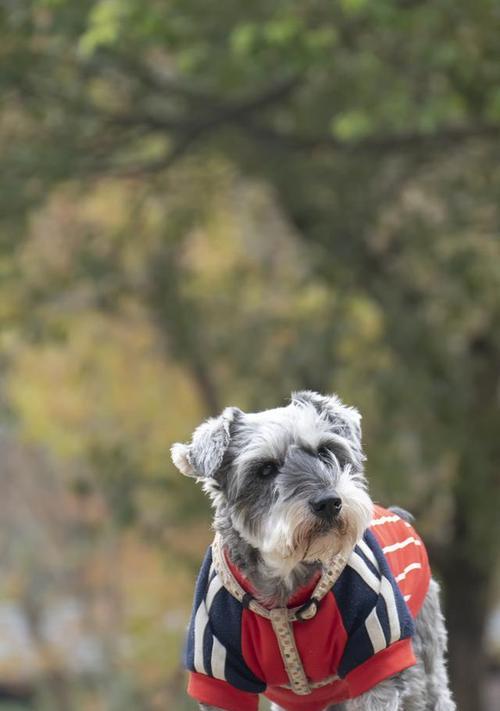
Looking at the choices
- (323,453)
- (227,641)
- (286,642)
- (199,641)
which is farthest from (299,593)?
(323,453)

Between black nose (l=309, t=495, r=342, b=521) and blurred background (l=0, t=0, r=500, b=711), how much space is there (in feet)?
22.4

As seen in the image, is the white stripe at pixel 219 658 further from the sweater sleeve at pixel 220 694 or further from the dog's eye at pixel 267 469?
the dog's eye at pixel 267 469

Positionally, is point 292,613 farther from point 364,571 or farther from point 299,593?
point 364,571

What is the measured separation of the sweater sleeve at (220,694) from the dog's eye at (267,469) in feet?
2.74

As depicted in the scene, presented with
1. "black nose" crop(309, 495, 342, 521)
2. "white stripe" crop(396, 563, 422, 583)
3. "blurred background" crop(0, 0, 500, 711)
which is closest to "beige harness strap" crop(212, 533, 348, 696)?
"black nose" crop(309, 495, 342, 521)

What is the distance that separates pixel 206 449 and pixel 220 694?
38.6 inches

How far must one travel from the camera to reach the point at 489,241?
59.2 ft

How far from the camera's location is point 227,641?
5.66m

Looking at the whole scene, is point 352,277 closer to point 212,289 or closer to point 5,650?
point 212,289

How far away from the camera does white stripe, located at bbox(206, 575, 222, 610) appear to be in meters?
5.77

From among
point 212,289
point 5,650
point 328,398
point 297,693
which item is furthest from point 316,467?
point 5,650

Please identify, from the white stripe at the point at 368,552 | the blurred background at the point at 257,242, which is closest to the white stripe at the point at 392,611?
the white stripe at the point at 368,552

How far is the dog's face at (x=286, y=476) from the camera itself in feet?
17.9

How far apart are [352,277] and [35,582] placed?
11.6 metres
